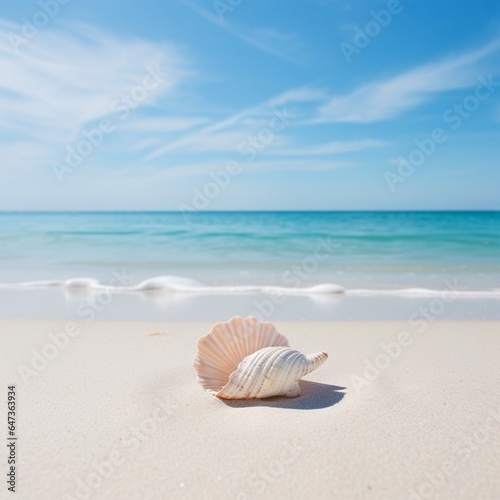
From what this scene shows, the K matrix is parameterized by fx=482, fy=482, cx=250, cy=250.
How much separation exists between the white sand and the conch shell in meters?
0.09

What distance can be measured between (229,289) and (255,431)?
5730 millimetres

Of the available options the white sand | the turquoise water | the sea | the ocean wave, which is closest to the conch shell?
the white sand

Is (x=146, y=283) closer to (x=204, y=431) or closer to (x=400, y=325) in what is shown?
(x=400, y=325)

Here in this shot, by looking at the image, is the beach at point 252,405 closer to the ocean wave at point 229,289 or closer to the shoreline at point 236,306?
the shoreline at point 236,306

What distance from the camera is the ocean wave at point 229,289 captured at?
790 centimetres

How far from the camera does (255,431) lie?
2.54 meters

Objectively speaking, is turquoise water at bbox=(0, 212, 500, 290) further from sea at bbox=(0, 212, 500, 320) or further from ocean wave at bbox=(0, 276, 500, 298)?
ocean wave at bbox=(0, 276, 500, 298)

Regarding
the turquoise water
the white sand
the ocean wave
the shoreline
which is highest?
the turquoise water

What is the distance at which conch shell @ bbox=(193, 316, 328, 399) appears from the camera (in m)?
2.84

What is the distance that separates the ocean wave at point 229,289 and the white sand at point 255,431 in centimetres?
377

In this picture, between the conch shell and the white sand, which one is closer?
the white sand

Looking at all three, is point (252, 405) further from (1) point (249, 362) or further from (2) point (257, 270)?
(2) point (257, 270)

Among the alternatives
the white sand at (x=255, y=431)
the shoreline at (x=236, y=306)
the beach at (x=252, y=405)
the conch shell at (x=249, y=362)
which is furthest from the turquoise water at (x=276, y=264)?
the conch shell at (x=249, y=362)

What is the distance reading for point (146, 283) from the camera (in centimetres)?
855
